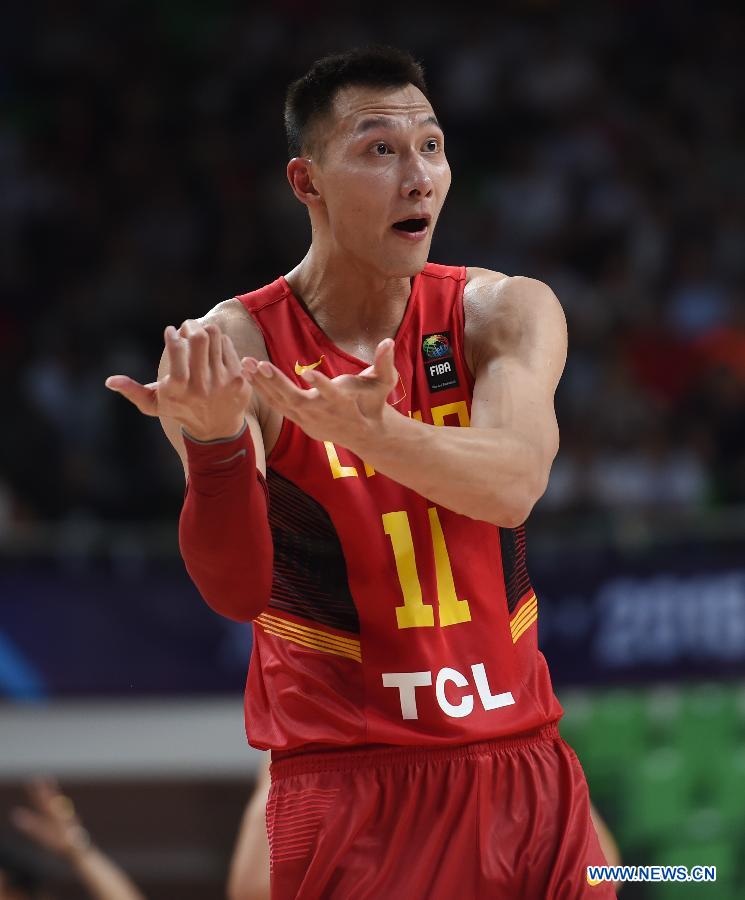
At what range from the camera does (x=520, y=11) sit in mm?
13914

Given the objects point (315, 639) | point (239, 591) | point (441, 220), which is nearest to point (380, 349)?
point (239, 591)

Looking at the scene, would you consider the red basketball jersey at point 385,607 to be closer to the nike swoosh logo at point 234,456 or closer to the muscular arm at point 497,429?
the muscular arm at point 497,429

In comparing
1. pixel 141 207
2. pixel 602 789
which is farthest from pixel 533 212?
pixel 602 789

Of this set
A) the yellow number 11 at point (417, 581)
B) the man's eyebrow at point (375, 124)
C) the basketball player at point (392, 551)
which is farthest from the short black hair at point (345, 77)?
the yellow number 11 at point (417, 581)

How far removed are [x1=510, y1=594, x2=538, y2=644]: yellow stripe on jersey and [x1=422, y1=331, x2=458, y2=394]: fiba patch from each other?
24.1 inches

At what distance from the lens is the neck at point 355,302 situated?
12.6 ft

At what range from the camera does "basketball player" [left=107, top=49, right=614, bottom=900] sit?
3.33 m

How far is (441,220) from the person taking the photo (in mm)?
12664

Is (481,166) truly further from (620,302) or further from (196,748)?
(196,748)

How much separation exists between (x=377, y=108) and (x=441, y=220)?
356 inches

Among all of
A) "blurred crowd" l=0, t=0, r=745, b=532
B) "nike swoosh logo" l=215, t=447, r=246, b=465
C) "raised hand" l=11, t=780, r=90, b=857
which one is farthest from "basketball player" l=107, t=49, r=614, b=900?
"blurred crowd" l=0, t=0, r=745, b=532

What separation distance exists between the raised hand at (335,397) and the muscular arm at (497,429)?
42mm

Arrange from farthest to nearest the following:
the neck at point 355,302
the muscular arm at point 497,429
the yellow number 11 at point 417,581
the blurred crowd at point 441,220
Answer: the blurred crowd at point 441,220, the neck at point 355,302, the yellow number 11 at point 417,581, the muscular arm at point 497,429

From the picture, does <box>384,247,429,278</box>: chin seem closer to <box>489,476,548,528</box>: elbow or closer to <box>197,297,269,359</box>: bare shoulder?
<box>197,297,269,359</box>: bare shoulder
